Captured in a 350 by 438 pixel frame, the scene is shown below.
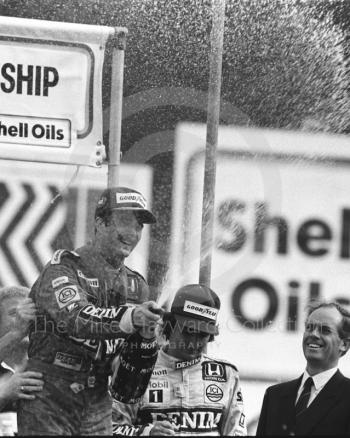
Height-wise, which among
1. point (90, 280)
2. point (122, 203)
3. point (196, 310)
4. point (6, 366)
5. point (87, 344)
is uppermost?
point (122, 203)

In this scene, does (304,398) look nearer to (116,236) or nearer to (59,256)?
(116,236)

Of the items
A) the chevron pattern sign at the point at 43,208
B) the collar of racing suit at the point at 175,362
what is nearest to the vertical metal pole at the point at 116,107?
the collar of racing suit at the point at 175,362

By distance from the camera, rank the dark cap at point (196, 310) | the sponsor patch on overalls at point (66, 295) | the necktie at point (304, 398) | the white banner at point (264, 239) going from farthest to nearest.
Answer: the white banner at point (264, 239) → the dark cap at point (196, 310) → the necktie at point (304, 398) → the sponsor patch on overalls at point (66, 295)

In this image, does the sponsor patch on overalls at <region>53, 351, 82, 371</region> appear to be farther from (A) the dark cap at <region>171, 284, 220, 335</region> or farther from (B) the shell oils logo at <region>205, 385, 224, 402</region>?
(B) the shell oils logo at <region>205, 385, 224, 402</region>

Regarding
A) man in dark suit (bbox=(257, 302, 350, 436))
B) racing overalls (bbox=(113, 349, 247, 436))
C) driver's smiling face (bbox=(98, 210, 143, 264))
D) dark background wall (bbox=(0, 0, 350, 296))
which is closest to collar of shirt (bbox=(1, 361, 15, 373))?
racing overalls (bbox=(113, 349, 247, 436))

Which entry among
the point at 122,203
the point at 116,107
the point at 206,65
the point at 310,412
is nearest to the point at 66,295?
the point at 122,203

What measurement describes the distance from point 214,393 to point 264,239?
178 cm

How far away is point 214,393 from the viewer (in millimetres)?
3879

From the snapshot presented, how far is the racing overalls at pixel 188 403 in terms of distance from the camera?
3793 millimetres

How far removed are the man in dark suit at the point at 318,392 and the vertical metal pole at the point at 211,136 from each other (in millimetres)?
1218

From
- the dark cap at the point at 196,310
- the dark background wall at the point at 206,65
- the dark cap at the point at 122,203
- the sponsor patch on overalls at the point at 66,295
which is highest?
the dark background wall at the point at 206,65

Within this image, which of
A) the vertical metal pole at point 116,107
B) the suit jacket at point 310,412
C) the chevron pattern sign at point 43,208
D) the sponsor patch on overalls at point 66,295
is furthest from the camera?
the chevron pattern sign at point 43,208

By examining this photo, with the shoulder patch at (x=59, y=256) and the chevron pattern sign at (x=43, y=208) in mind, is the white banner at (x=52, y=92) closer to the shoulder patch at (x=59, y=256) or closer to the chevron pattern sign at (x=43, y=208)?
the shoulder patch at (x=59, y=256)

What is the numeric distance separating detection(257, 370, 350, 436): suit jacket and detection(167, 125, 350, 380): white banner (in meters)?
1.58
